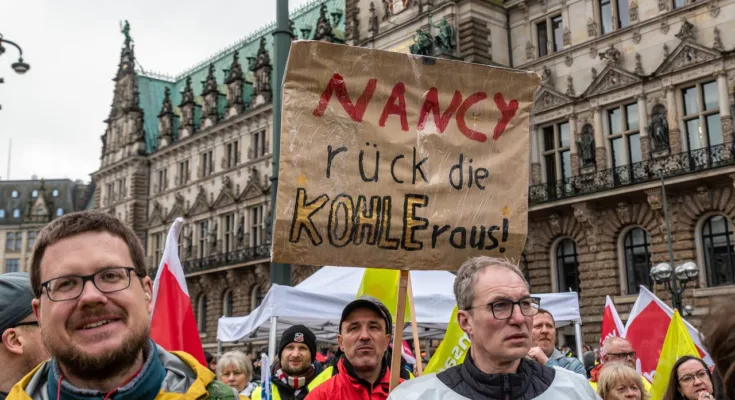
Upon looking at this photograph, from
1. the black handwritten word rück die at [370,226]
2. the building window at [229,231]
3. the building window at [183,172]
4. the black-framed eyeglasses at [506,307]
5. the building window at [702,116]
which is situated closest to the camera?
the black-framed eyeglasses at [506,307]

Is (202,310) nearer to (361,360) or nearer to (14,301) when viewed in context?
(361,360)

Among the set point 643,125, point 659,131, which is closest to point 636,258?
point 659,131

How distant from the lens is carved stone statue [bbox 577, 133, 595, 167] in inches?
933

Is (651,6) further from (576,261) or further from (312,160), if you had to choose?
(312,160)

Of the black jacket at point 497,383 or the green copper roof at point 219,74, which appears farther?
the green copper roof at point 219,74

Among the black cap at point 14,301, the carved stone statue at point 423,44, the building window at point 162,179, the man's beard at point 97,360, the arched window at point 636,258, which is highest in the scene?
the carved stone statue at point 423,44

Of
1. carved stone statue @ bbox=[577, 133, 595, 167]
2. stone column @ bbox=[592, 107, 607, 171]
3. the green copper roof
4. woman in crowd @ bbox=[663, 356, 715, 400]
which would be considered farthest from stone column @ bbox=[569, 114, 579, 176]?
woman in crowd @ bbox=[663, 356, 715, 400]

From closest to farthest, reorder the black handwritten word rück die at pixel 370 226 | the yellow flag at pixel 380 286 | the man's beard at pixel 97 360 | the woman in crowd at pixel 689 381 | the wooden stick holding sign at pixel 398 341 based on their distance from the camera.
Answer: the man's beard at pixel 97 360 < the wooden stick holding sign at pixel 398 341 < the black handwritten word rück die at pixel 370 226 < the woman in crowd at pixel 689 381 < the yellow flag at pixel 380 286

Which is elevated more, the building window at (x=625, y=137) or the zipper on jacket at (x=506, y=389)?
the building window at (x=625, y=137)

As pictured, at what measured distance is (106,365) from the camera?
6.65 ft

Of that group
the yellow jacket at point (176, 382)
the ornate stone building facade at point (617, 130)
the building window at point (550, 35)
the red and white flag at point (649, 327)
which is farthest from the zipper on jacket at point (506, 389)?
the building window at point (550, 35)

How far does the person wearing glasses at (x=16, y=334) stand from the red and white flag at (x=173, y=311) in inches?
78.1

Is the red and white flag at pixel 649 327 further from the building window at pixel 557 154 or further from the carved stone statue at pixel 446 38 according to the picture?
the carved stone statue at pixel 446 38

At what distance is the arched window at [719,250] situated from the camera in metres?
20.0
